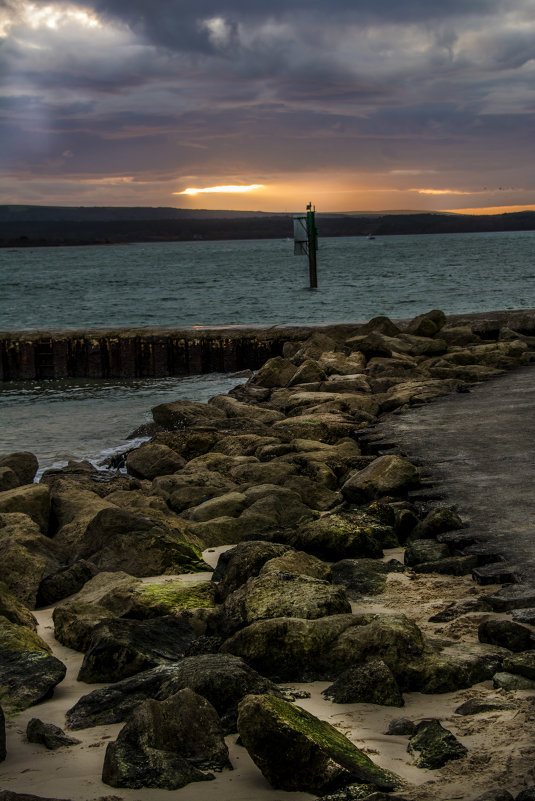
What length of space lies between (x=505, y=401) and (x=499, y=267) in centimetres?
6463

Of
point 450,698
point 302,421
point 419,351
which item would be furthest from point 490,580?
point 419,351

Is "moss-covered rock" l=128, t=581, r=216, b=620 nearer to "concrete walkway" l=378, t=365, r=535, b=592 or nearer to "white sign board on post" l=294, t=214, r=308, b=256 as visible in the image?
"concrete walkway" l=378, t=365, r=535, b=592

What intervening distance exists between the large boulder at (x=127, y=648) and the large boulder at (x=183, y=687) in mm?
188

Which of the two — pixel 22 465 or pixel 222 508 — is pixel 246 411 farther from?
pixel 222 508

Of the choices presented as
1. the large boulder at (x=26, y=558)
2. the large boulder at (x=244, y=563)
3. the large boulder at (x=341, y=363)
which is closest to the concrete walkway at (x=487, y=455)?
the large boulder at (x=244, y=563)

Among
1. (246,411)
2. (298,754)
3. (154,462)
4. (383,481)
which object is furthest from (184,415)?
(298,754)

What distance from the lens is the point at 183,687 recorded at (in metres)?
3.29

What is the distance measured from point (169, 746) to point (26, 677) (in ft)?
3.16

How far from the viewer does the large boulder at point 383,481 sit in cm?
670

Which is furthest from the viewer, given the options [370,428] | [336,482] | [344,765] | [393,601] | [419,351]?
[419,351]

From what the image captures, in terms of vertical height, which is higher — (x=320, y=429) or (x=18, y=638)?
(x=18, y=638)

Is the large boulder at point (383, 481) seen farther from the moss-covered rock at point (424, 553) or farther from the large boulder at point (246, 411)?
the large boulder at point (246, 411)

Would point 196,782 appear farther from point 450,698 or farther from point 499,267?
point 499,267

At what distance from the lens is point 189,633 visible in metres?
4.11
